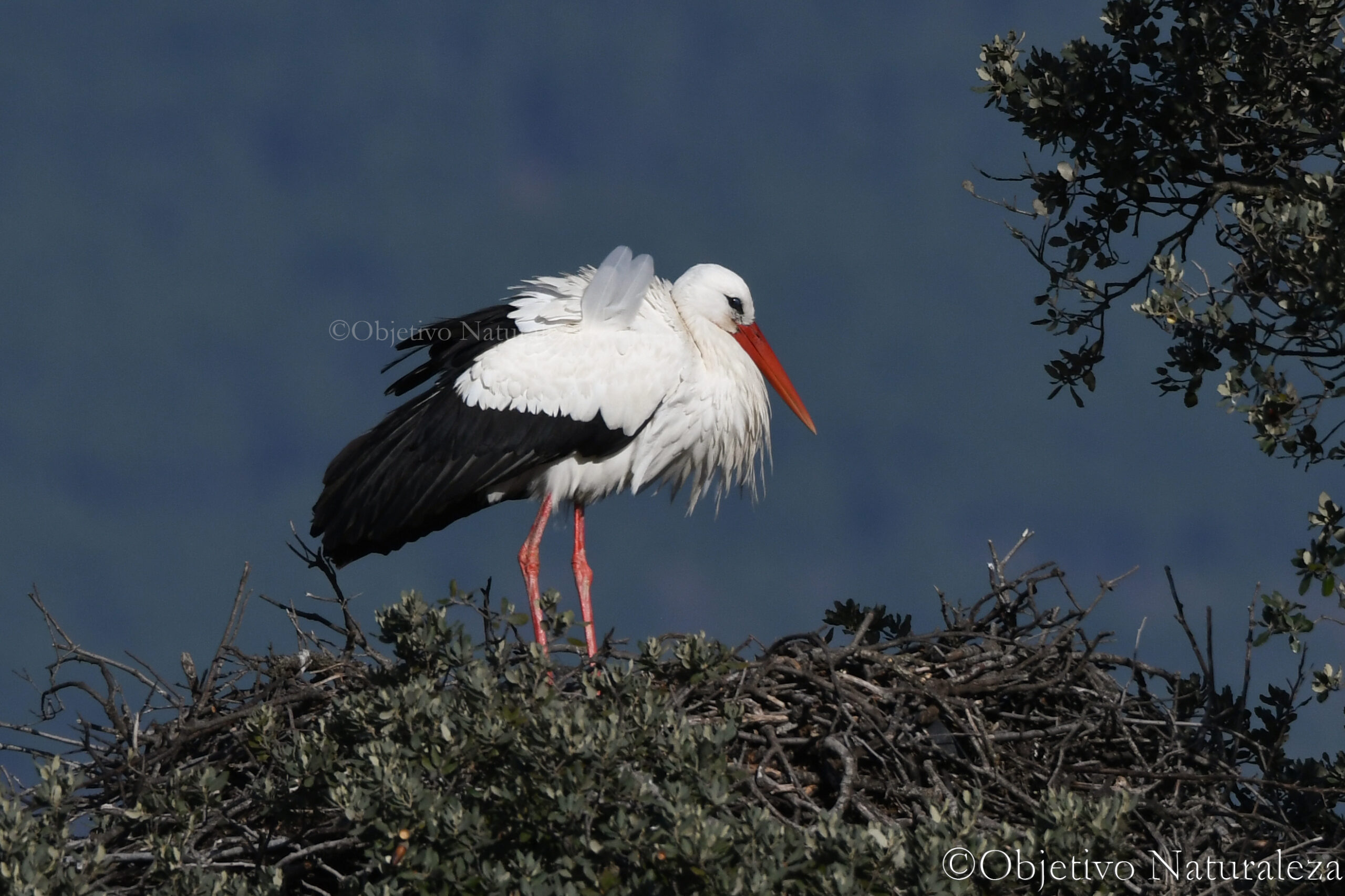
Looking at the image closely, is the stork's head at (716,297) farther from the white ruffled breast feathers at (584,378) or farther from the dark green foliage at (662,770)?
the dark green foliage at (662,770)

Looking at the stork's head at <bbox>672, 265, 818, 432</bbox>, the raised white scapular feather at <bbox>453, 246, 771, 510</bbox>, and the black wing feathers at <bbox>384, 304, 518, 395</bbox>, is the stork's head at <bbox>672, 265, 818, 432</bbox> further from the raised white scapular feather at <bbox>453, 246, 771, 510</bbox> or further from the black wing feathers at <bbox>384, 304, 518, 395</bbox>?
A: the black wing feathers at <bbox>384, 304, 518, 395</bbox>

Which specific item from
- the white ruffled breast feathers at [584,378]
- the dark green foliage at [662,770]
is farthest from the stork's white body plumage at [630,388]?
the dark green foliage at [662,770]

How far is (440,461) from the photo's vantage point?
733 cm

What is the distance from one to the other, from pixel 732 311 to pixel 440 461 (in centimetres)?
195

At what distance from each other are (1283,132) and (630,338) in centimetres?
323

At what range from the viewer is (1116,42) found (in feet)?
19.2

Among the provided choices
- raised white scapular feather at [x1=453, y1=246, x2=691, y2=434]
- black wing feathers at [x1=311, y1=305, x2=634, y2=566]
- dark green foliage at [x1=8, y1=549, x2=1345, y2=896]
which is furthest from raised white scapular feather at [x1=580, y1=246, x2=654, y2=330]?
dark green foliage at [x1=8, y1=549, x2=1345, y2=896]

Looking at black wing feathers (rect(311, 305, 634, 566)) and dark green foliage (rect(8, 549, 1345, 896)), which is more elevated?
black wing feathers (rect(311, 305, 634, 566))

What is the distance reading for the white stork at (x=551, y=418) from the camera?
7328 mm

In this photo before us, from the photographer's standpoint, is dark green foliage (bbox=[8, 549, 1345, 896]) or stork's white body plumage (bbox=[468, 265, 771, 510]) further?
stork's white body plumage (bbox=[468, 265, 771, 510])

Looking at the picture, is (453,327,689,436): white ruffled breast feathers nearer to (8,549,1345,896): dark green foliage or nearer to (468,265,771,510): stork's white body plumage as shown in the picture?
(468,265,771,510): stork's white body plumage

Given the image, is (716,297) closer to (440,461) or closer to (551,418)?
(551,418)

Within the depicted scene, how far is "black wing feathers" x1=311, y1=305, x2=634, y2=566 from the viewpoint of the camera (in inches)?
288

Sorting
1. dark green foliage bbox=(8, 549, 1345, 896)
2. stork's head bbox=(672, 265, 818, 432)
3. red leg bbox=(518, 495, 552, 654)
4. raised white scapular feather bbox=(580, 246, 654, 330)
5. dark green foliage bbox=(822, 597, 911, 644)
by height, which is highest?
stork's head bbox=(672, 265, 818, 432)
